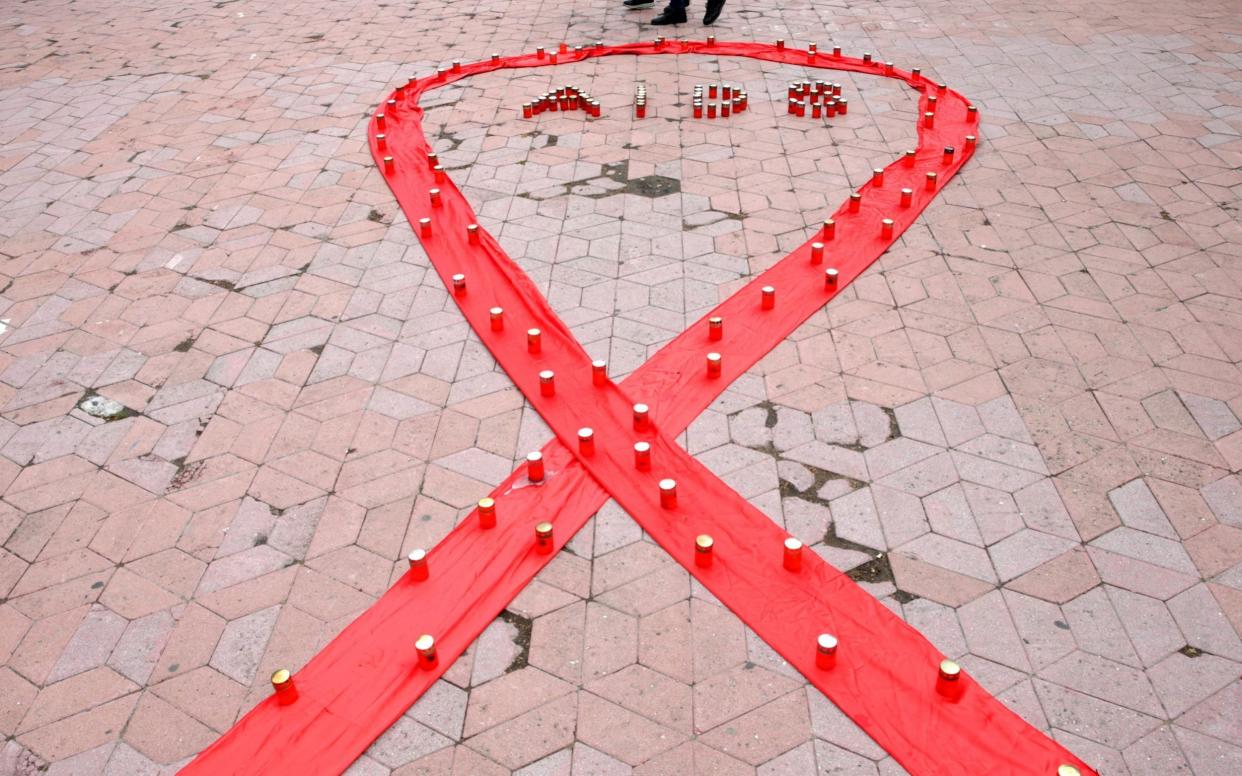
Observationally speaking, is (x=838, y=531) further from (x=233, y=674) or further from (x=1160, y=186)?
(x=1160, y=186)

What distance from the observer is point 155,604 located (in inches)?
113

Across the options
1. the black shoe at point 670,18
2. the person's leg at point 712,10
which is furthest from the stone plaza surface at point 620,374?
the black shoe at point 670,18

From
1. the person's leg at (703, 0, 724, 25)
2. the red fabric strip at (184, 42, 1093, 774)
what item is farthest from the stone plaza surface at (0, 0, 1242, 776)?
the person's leg at (703, 0, 724, 25)

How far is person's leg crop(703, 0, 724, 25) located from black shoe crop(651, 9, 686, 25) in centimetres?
25

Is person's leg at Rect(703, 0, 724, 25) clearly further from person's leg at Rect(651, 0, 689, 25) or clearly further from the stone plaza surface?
the stone plaza surface

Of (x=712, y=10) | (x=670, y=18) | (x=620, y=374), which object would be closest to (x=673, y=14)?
(x=670, y=18)

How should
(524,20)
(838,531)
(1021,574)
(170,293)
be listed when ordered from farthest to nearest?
(524,20) < (170,293) < (838,531) < (1021,574)

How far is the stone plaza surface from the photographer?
8.36 ft

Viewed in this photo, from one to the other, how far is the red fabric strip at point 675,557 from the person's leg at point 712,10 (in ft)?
14.8

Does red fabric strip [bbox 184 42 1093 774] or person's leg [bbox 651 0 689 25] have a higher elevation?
person's leg [bbox 651 0 689 25]

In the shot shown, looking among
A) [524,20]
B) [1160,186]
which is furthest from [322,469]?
[524,20]

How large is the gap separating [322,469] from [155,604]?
747mm

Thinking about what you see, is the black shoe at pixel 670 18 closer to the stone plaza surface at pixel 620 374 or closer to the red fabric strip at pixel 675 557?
the stone plaza surface at pixel 620 374

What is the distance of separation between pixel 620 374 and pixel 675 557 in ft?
3.55
